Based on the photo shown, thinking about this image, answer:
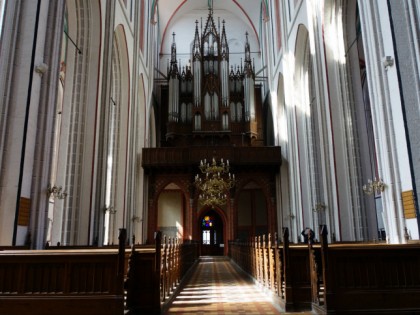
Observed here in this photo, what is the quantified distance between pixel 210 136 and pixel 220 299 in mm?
16633

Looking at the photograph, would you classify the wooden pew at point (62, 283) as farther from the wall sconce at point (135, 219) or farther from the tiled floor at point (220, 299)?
the wall sconce at point (135, 219)

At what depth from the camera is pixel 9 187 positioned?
7637 millimetres

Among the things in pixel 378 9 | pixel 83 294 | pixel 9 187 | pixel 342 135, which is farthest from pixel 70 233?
pixel 378 9

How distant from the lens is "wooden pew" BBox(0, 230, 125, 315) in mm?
4824

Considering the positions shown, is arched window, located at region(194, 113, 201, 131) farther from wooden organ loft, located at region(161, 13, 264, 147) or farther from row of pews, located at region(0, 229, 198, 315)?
row of pews, located at region(0, 229, 198, 315)

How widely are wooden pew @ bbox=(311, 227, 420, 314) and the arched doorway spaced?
68.8 feet

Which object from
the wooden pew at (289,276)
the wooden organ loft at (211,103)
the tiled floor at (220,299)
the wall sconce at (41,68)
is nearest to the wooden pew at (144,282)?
the tiled floor at (220,299)

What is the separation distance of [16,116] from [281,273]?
5997 mm

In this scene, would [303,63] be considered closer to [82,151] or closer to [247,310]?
[82,151]

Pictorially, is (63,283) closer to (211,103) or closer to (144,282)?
(144,282)

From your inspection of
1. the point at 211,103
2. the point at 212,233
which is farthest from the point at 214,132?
the point at 212,233

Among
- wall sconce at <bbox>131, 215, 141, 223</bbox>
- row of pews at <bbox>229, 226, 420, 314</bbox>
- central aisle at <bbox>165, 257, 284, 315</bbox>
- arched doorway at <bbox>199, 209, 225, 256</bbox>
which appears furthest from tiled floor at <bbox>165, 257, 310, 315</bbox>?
arched doorway at <bbox>199, 209, 225, 256</bbox>

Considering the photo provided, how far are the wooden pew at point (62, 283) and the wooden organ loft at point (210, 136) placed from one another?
15088 mm

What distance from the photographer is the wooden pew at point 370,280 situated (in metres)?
5.03
